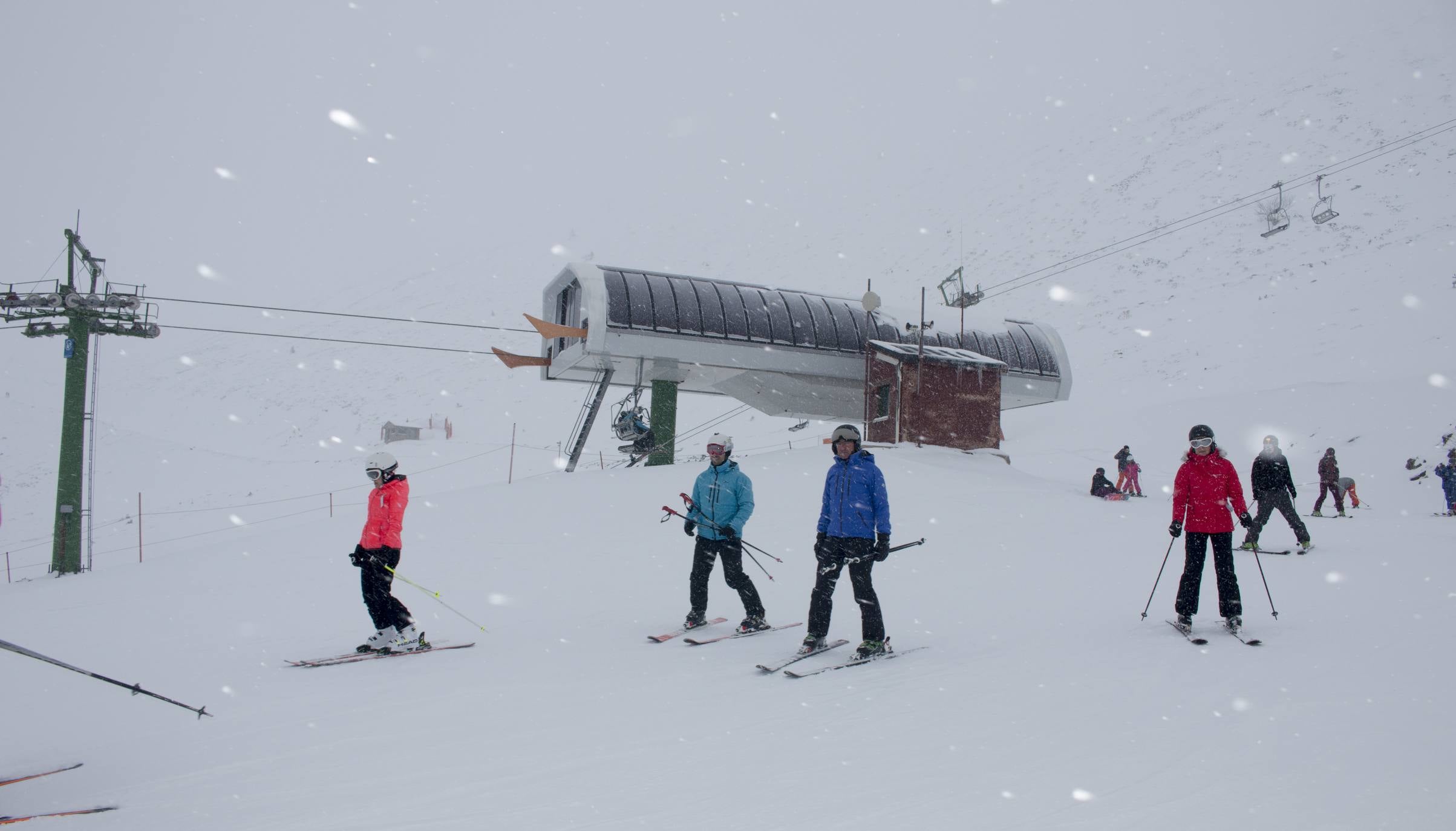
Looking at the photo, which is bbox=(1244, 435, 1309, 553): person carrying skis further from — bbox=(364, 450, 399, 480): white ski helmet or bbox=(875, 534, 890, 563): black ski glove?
bbox=(364, 450, 399, 480): white ski helmet

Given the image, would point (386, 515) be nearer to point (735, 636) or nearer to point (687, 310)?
point (735, 636)

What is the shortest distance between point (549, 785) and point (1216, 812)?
268cm

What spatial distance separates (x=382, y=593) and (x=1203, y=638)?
655 centimetres

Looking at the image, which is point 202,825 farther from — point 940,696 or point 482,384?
point 482,384

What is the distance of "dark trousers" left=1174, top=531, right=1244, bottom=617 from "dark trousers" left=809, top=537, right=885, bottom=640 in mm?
2382

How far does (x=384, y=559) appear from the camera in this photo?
7301mm

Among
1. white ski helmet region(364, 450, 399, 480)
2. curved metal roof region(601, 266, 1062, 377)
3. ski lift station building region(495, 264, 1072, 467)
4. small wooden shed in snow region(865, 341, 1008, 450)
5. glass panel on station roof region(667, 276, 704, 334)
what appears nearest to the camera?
white ski helmet region(364, 450, 399, 480)

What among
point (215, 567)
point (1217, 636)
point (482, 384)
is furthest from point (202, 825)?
point (482, 384)

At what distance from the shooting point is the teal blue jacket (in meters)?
7.67

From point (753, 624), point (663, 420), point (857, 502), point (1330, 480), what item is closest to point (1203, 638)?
point (857, 502)

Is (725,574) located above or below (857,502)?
below

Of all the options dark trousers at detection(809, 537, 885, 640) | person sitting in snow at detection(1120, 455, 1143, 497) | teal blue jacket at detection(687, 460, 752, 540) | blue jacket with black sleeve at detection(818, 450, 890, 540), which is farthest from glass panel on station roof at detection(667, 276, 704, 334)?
dark trousers at detection(809, 537, 885, 640)

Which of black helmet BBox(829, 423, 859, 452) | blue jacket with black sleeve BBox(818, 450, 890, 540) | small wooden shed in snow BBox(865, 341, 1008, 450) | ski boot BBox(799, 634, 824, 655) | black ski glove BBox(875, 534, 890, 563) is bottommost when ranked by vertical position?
ski boot BBox(799, 634, 824, 655)

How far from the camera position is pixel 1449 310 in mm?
27578
